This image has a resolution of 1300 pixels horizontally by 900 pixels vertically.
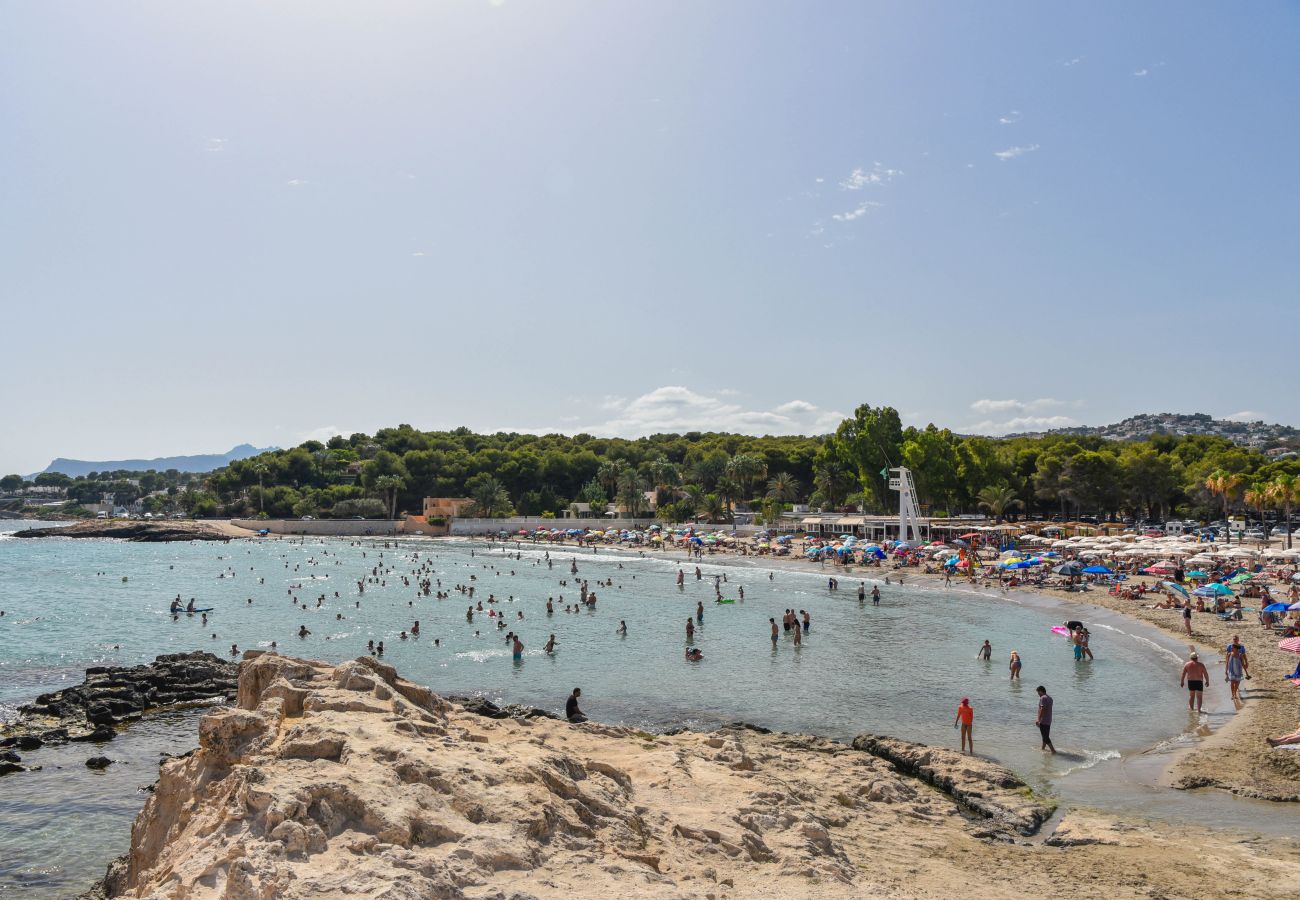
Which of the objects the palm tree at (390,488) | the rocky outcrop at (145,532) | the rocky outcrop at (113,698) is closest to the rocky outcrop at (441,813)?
the rocky outcrop at (113,698)

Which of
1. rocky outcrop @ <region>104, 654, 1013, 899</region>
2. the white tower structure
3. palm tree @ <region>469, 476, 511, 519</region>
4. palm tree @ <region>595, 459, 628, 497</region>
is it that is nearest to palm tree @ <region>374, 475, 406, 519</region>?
palm tree @ <region>469, 476, 511, 519</region>

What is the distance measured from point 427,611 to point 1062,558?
113 feet

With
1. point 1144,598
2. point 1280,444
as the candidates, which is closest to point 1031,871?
point 1144,598

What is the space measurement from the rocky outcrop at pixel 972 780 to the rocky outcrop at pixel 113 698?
674 inches

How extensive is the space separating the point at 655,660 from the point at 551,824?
19.8 meters

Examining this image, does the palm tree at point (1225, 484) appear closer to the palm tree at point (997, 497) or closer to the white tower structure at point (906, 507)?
the palm tree at point (997, 497)

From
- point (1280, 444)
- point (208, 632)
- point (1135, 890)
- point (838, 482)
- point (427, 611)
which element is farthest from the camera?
point (1280, 444)

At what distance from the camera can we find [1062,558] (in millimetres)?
47406

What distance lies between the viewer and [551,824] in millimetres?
7754

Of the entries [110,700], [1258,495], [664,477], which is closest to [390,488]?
[664,477]

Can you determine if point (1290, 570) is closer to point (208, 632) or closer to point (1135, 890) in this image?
point (1135, 890)

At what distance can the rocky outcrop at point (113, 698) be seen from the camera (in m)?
19.2

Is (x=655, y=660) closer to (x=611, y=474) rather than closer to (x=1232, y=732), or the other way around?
(x=1232, y=732)

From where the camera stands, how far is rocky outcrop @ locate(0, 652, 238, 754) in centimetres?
1923
